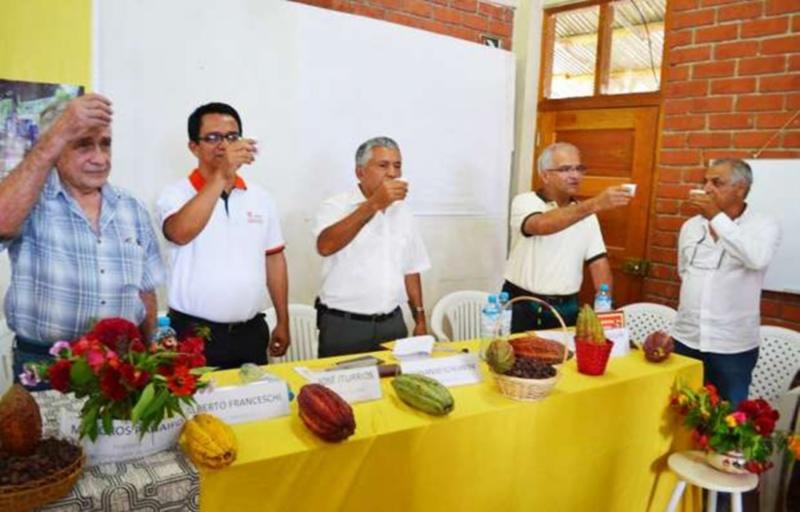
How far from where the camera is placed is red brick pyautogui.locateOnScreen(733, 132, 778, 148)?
3.16 metres

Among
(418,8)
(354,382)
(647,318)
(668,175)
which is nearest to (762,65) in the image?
(668,175)

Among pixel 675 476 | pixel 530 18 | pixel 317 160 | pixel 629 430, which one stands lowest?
pixel 675 476

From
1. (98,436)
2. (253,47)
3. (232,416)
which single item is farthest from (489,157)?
(98,436)

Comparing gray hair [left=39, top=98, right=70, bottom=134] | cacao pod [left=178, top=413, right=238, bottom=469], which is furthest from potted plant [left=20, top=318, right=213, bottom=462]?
gray hair [left=39, top=98, right=70, bottom=134]

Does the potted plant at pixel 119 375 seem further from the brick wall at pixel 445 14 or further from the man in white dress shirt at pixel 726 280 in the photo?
the brick wall at pixel 445 14

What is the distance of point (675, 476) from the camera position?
6.83ft

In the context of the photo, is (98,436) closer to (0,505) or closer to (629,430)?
(0,505)

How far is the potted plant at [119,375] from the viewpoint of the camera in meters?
1.07

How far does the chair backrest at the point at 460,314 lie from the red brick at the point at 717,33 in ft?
6.16

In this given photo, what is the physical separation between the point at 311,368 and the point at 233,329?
428 mm

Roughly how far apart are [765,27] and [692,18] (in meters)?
0.40

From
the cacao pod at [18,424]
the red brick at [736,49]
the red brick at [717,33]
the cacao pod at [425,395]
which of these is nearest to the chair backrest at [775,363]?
the red brick at [736,49]

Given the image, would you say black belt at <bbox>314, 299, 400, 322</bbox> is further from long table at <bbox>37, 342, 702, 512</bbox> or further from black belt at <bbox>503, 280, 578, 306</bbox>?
black belt at <bbox>503, 280, 578, 306</bbox>

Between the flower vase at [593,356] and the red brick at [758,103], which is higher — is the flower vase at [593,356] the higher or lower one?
the lower one
